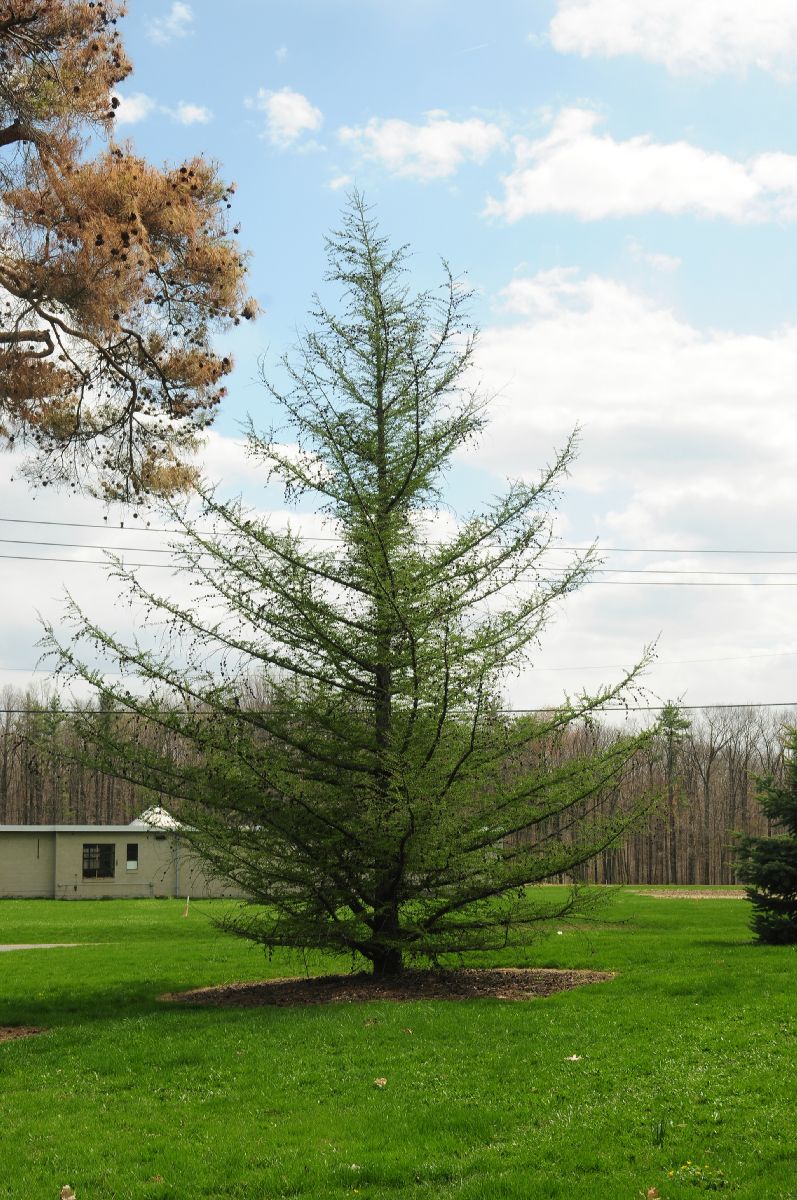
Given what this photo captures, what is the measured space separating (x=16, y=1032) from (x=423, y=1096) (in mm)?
5543

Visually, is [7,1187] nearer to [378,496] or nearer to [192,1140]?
[192,1140]

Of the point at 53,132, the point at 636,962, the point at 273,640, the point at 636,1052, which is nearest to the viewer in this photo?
the point at 636,1052

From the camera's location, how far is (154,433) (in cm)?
1325

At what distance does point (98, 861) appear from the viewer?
Result: 36625mm

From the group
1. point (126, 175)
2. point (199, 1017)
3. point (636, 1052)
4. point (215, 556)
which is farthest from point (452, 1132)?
point (126, 175)

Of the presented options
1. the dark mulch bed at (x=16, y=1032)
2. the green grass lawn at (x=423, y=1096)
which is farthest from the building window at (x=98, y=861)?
the dark mulch bed at (x=16, y=1032)

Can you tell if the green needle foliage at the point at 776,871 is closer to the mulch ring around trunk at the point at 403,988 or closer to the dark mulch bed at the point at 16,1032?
the mulch ring around trunk at the point at 403,988

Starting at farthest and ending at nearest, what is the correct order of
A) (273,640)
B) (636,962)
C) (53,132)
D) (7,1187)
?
(636,962), (273,640), (53,132), (7,1187)

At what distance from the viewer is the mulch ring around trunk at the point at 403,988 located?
1071 cm

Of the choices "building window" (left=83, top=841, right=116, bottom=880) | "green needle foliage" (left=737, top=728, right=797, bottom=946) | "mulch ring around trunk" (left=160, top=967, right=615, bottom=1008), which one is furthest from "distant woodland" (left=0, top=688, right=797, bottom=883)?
"mulch ring around trunk" (left=160, top=967, right=615, bottom=1008)

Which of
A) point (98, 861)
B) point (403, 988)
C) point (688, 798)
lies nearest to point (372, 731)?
point (403, 988)

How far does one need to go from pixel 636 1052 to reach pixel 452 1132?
200cm

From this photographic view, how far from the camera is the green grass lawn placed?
17.6 feet

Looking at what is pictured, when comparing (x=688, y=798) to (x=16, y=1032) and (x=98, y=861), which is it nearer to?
(x=98, y=861)
